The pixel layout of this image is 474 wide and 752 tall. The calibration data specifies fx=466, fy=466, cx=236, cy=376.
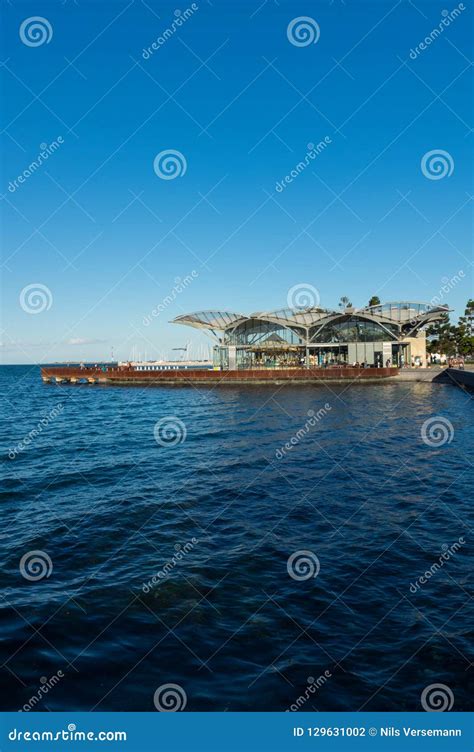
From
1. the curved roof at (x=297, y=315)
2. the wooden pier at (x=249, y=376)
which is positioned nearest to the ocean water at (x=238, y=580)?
the wooden pier at (x=249, y=376)

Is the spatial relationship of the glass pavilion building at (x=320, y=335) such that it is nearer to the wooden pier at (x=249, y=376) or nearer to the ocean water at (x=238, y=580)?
the wooden pier at (x=249, y=376)

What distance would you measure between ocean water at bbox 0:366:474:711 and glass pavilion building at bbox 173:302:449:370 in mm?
59526

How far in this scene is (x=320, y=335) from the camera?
84438 millimetres

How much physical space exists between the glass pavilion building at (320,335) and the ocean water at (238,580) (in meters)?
59.5

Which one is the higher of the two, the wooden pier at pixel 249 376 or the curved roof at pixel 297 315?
the curved roof at pixel 297 315

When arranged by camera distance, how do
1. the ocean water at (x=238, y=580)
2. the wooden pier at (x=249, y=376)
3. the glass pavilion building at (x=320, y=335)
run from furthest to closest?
the glass pavilion building at (x=320, y=335)
the wooden pier at (x=249, y=376)
the ocean water at (x=238, y=580)

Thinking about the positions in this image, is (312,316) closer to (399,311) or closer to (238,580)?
(399,311)

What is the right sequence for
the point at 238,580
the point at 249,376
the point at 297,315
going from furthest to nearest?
the point at 297,315 → the point at 249,376 → the point at 238,580

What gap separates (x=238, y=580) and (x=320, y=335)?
7684 centimetres

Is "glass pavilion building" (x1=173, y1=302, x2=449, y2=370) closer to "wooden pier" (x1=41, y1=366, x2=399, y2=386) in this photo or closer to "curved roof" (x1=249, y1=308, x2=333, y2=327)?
"curved roof" (x1=249, y1=308, x2=333, y2=327)

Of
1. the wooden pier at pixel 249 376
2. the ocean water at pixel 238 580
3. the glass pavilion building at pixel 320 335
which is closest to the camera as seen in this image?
the ocean water at pixel 238 580

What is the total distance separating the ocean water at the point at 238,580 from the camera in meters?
6.94

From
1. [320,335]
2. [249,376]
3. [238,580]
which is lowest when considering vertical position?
[238,580]

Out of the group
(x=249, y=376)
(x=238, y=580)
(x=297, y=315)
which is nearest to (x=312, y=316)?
(x=297, y=315)
